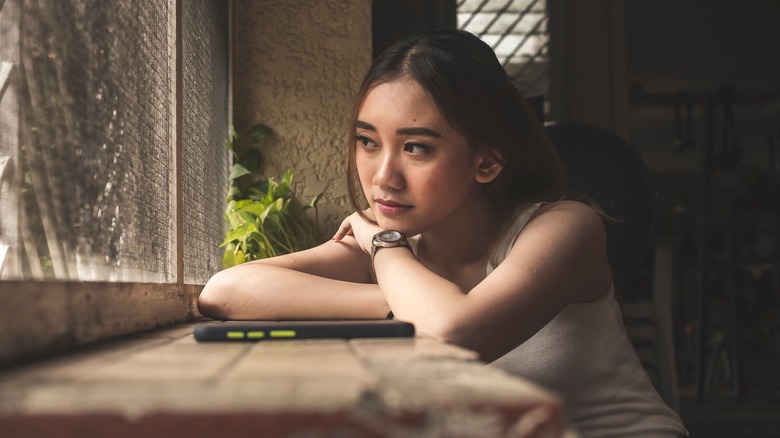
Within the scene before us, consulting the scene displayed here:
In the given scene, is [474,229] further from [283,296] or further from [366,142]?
[283,296]

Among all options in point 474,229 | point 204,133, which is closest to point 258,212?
point 204,133

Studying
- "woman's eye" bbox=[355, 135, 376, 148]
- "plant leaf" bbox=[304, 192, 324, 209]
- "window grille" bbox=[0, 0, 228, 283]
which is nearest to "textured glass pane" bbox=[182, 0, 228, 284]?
"window grille" bbox=[0, 0, 228, 283]

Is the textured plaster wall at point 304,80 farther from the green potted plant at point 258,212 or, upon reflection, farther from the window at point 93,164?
the window at point 93,164

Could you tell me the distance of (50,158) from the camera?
747mm

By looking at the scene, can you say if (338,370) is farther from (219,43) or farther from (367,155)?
(219,43)

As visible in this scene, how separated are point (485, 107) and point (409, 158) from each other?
174 millimetres

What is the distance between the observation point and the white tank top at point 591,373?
1176 millimetres

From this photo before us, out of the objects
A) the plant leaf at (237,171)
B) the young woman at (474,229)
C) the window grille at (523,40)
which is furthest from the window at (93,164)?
the window grille at (523,40)

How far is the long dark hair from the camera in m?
1.22

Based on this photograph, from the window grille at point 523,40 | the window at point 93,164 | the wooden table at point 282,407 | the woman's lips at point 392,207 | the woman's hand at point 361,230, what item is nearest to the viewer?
the wooden table at point 282,407

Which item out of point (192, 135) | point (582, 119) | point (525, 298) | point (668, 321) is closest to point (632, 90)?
point (582, 119)

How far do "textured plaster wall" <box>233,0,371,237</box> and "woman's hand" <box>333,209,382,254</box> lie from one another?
2.64ft

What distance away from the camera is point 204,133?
6.25 feet

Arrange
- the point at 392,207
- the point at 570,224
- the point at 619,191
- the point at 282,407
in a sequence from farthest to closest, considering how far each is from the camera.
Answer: the point at 619,191, the point at 392,207, the point at 570,224, the point at 282,407
